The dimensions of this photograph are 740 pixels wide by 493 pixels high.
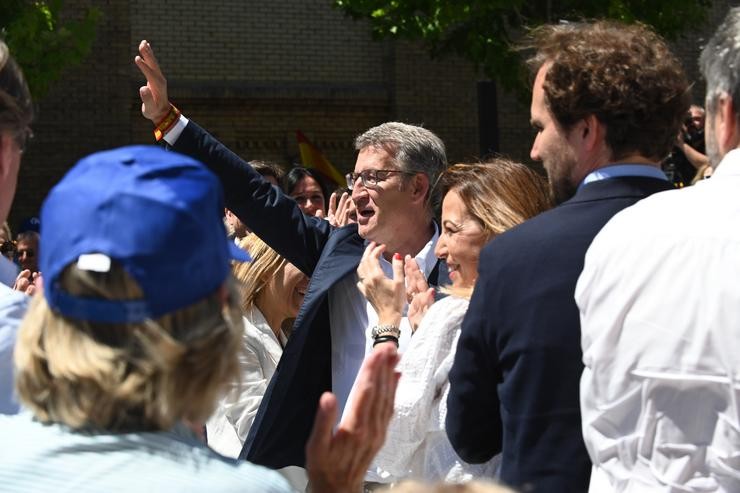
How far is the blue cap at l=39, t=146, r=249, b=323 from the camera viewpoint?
5.55ft

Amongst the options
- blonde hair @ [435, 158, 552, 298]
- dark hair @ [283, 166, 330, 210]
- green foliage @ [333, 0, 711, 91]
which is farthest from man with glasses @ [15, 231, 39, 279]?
blonde hair @ [435, 158, 552, 298]

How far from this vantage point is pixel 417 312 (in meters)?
3.79

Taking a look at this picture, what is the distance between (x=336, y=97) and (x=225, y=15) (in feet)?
6.54

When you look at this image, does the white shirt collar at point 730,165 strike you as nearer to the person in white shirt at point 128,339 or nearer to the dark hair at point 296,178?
the person in white shirt at point 128,339

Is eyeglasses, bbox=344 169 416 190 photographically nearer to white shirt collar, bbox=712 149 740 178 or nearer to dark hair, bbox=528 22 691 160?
dark hair, bbox=528 22 691 160

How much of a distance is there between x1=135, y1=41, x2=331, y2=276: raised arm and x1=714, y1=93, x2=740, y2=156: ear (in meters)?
2.16

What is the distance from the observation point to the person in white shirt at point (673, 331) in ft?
8.08

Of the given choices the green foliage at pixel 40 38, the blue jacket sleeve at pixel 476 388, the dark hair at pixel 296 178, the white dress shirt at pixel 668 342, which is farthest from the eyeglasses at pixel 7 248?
the white dress shirt at pixel 668 342

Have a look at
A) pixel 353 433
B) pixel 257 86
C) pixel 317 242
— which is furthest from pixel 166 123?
pixel 257 86

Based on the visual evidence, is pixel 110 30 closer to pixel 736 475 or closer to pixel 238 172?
pixel 238 172

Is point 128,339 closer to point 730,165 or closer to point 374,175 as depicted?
point 730,165

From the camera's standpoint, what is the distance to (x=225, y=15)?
16953mm

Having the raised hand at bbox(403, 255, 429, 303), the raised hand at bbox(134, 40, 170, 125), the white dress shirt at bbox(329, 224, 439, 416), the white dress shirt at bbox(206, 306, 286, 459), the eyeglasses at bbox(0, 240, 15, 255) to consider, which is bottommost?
the eyeglasses at bbox(0, 240, 15, 255)

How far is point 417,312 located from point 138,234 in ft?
7.10
